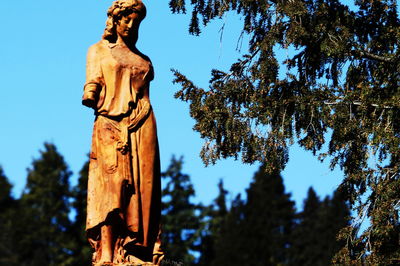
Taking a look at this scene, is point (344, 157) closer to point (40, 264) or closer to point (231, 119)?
point (231, 119)

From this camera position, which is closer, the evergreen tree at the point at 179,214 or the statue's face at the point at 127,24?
the statue's face at the point at 127,24

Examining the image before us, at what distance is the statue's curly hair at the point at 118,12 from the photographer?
40.3 feet

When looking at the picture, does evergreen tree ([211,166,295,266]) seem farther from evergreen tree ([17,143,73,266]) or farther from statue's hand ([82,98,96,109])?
statue's hand ([82,98,96,109])

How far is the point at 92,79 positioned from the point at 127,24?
74 centimetres

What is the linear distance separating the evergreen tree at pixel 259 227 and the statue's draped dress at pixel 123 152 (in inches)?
2055

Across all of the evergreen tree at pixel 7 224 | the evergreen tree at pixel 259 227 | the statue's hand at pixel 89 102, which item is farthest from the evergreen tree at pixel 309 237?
the statue's hand at pixel 89 102

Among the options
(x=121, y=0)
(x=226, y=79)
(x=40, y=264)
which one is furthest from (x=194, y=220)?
(x=121, y=0)

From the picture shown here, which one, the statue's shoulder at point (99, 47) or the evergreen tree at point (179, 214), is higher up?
the evergreen tree at point (179, 214)

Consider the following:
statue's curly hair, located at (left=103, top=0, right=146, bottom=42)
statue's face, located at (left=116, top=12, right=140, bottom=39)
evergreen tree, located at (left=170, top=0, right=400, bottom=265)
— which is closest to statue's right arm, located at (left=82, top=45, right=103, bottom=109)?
statue's curly hair, located at (left=103, top=0, right=146, bottom=42)

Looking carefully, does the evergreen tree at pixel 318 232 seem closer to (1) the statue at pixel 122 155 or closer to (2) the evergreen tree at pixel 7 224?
(2) the evergreen tree at pixel 7 224

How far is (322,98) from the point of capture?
71.6 ft

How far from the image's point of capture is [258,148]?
72.2ft

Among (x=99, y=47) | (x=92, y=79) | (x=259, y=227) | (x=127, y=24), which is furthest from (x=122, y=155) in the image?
(x=259, y=227)

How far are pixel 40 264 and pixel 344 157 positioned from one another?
150ft
